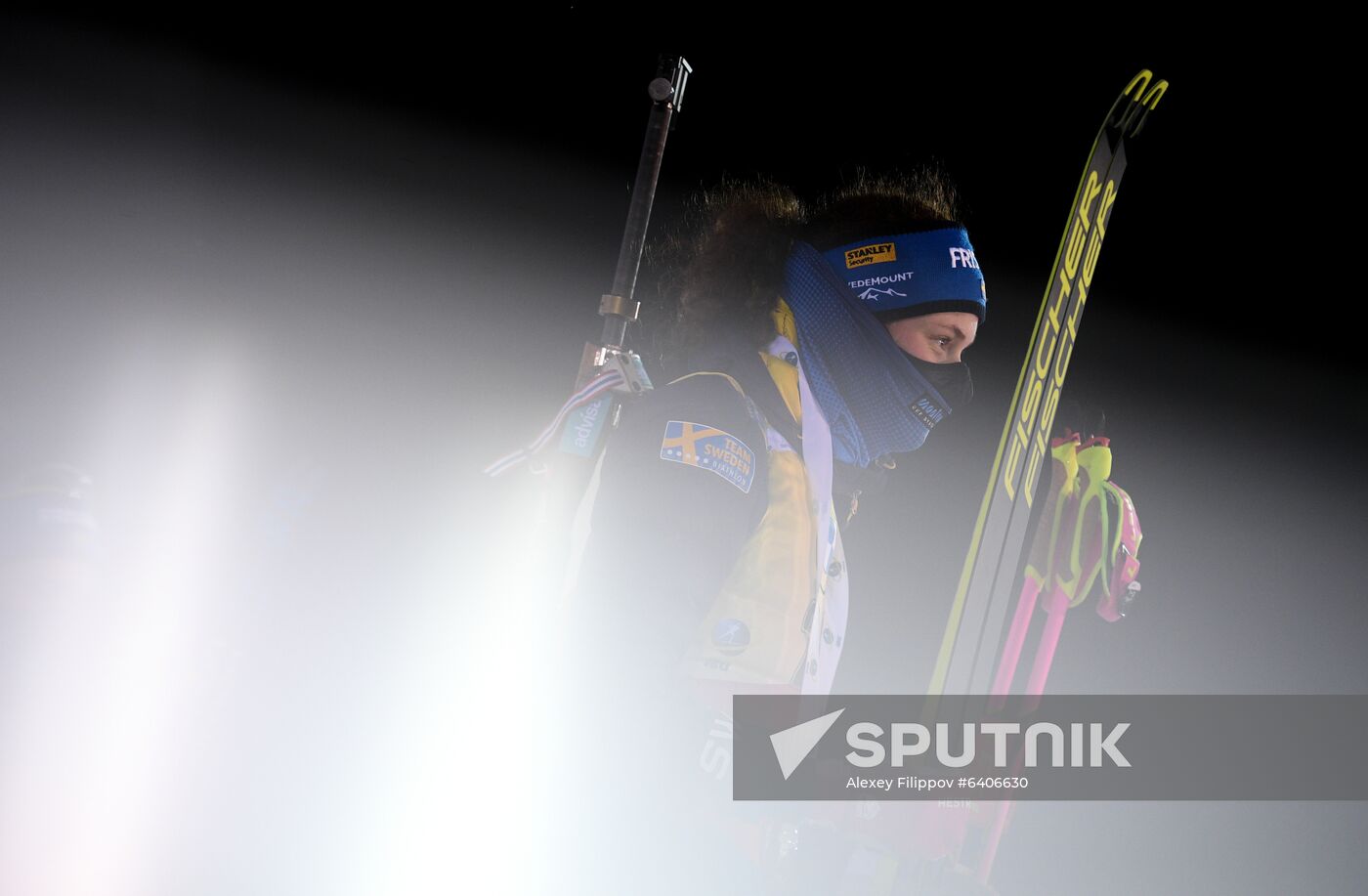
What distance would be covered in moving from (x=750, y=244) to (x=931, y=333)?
0.26 m

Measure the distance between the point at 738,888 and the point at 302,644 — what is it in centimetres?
53

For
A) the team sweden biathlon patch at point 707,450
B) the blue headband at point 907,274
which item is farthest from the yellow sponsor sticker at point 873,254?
the team sweden biathlon patch at point 707,450

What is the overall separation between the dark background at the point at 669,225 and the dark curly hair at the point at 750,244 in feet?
0.55

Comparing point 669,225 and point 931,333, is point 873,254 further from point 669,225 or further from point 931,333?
point 669,225

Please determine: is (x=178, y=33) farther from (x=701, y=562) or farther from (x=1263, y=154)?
(x=1263, y=154)

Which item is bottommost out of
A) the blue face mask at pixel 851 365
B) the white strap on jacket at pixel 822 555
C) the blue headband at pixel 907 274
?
the white strap on jacket at pixel 822 555

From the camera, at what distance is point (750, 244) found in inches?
50.9

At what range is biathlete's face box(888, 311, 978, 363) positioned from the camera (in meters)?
1.27

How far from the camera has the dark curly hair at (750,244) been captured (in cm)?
126

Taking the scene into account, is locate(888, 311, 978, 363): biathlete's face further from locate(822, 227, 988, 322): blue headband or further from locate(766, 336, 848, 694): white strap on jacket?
locate(766, 336, 848, 694): white strap on jacket

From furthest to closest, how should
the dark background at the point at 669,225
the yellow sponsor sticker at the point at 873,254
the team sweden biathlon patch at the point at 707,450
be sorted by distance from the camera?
the yellow sponsor sticker at the point at 873,254, the dark background at the point at 669,225, the team sweden biathlon patch at the point at 707,450

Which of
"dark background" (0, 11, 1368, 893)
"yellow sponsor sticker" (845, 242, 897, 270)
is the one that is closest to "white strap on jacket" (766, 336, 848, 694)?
"yellow sponsor sticker" (845, 242, 897, 270)

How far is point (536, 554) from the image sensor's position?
3.64 ft

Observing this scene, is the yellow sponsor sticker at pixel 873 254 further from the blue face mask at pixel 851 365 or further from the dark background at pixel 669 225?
the dark background at pixel 669 225
